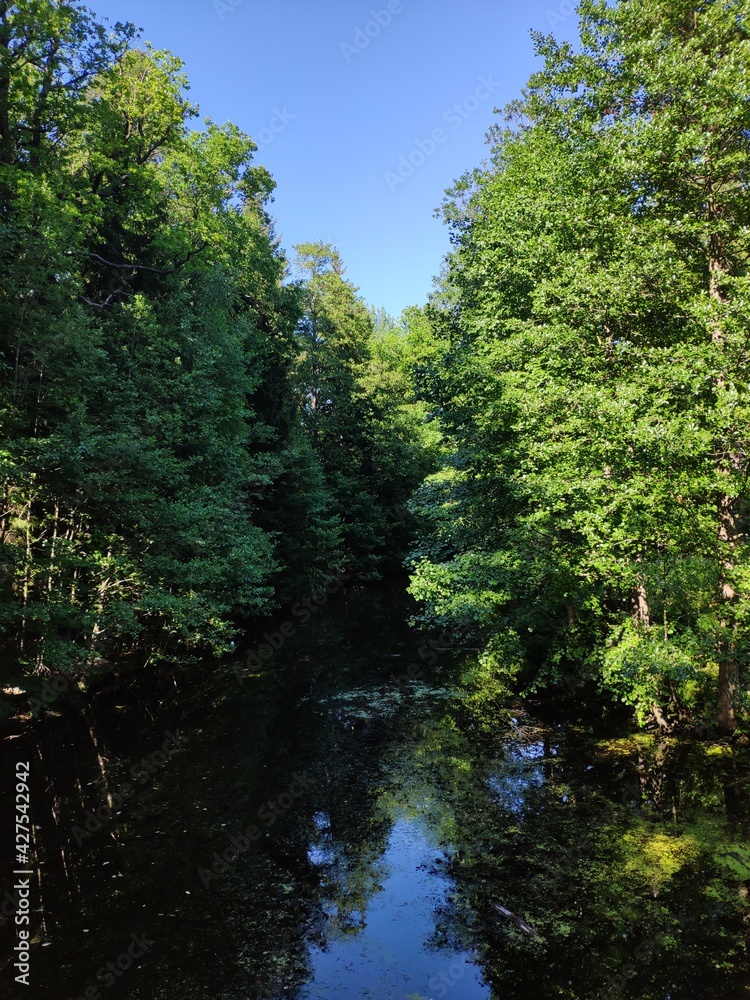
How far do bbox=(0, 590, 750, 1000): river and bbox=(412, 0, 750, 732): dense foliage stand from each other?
187 cm

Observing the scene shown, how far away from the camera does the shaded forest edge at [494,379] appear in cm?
815

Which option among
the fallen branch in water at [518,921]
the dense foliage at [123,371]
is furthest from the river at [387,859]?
the dense foliage at [123,371]

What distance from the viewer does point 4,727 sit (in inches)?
501

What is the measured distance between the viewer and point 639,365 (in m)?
8.29

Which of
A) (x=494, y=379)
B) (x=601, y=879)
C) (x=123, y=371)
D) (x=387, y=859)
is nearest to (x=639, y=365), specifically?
(x=494, y=379)

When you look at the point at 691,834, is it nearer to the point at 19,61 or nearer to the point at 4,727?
the point at 4,727

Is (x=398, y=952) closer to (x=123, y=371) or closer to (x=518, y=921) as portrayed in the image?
(x=518, y=921)

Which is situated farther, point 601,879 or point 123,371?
point 123,371

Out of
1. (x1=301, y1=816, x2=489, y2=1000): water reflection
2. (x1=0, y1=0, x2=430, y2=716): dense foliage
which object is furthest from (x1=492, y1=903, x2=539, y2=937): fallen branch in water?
(x1=0, y1=0, x2=430, y2=716): dense foliage

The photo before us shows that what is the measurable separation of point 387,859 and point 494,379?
929 cm

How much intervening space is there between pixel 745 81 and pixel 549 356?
14.6 ft

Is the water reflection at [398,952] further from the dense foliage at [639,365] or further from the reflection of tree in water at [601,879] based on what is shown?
the dense foliage at [639,365]

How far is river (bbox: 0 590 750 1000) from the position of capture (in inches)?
226

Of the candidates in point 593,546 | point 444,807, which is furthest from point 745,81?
point 444,807
